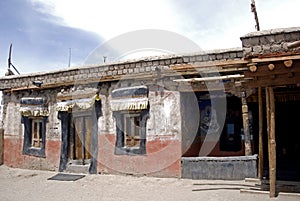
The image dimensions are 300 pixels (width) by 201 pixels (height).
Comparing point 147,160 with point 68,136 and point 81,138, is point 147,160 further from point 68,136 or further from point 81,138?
point 68,136

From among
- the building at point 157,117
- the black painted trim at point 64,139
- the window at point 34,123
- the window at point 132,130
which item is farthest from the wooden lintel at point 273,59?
the window at point 34,123

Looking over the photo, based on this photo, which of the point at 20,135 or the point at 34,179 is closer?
the point at 34,179

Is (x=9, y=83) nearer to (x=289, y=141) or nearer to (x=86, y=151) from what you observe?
(x=86, y=151)

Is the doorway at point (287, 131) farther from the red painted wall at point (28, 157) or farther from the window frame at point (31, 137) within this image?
the window frame at point (31, 137)

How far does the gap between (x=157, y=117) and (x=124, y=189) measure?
2.49 meters

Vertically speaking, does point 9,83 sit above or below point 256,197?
above

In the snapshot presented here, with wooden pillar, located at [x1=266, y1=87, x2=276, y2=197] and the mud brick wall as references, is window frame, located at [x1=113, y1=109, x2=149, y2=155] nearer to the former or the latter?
the mud brick wall

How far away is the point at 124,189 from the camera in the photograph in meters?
8.05

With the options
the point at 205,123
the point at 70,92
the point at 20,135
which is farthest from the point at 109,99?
the point at 20,135

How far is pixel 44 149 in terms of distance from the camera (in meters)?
11.4

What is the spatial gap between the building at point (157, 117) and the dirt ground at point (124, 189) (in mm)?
572

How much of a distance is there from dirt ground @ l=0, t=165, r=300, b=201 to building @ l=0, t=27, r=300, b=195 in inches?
22.5

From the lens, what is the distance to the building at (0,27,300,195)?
8.43 m

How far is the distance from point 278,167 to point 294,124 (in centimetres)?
212
